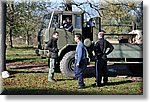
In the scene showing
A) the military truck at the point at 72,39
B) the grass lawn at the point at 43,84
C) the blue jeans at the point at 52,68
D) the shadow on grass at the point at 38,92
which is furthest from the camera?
the military truck at the point at 72,39

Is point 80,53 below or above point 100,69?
above

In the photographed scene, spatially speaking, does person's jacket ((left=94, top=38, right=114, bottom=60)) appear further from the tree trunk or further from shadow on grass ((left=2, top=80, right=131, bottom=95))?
the tree trunk

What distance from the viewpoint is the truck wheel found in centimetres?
859

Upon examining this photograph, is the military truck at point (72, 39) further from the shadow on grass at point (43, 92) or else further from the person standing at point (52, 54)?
the shadow on grass at point (43, 92)

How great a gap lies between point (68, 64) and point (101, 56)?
976 mm

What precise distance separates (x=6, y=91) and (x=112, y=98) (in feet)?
7.45

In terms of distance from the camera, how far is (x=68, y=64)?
865cm

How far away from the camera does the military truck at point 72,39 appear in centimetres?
863

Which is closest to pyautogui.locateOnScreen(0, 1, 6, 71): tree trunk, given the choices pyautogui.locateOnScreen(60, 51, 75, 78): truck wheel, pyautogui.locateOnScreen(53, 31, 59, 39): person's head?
pyautogui.locateOnScreen(53, 31, 59, 39): person's head

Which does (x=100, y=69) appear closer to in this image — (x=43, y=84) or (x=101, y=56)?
(x=101, y=56)

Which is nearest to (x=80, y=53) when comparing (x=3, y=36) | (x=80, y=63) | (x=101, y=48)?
(x=80, y=63)

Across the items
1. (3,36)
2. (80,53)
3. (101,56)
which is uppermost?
(3,36)

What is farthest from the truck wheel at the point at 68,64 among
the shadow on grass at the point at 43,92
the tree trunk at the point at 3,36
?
the tree trunk at the point at 3,36

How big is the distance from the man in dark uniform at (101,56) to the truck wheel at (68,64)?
74cm
